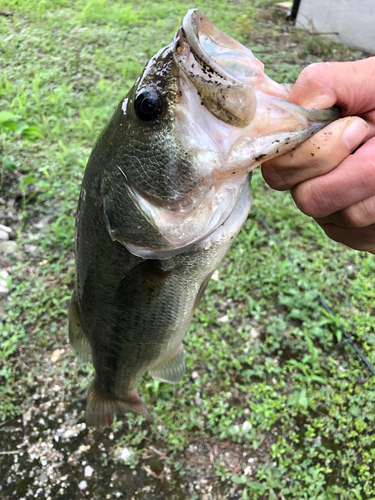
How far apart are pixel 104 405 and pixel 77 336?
47 cm

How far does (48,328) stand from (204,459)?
150 centimetres

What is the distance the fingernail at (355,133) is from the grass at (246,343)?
208 cm

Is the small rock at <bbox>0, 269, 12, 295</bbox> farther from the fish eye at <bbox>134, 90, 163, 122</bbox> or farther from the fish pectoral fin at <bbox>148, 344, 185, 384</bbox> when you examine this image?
the fish eye at <bbox>134, 90, 163, 122</bbox>

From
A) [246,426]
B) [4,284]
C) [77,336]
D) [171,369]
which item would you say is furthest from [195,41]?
[4,284]

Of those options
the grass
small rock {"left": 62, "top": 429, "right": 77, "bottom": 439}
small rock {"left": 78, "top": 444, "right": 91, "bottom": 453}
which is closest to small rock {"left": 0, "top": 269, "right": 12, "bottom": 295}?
the grass

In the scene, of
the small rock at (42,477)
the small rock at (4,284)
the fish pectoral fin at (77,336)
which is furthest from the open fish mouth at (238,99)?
the small rock at (4,284)

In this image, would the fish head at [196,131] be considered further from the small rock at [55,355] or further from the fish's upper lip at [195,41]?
the small rock at [55,355]

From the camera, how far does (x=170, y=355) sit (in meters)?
1.98

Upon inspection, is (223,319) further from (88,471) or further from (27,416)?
(27,416)

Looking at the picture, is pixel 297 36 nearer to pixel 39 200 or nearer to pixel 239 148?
pixel 39 200

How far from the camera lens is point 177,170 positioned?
1104mm

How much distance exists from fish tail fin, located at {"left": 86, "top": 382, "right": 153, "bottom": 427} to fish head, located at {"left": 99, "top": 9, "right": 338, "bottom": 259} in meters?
1.23

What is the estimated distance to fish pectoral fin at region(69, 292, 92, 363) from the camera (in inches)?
71.3

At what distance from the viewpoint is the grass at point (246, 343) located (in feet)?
8.09
